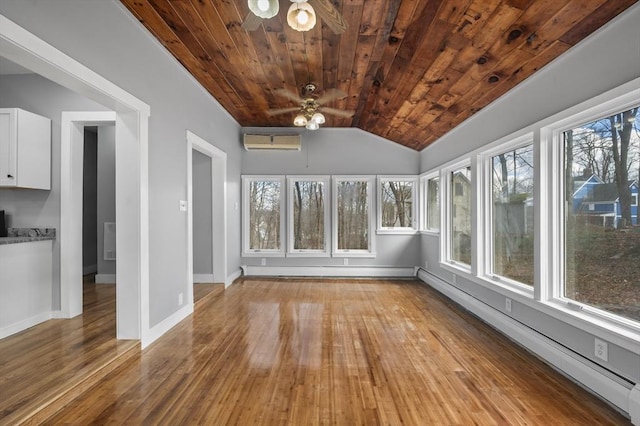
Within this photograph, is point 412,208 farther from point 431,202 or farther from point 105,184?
point 105,184

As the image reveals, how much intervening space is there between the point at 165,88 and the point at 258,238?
3571mm

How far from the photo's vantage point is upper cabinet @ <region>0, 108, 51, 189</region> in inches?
122

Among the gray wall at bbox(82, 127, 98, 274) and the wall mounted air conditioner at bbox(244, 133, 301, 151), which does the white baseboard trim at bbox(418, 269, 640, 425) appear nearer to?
the wall mounted air conditioner at bbox(244, 133, 301, 151)

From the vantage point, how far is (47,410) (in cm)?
193

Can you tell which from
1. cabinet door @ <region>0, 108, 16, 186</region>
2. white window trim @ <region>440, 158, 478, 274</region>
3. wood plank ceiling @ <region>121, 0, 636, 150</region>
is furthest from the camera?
white window trim @ <region>440, 158, 478, 274</region>

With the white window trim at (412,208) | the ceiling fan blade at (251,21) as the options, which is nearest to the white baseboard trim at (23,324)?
the ceiling fan blade at (251,21)

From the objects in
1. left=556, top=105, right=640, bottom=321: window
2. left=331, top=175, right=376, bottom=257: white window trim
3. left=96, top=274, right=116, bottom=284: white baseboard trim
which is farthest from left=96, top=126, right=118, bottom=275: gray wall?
left=556, top=105, right=640, bottom=321: window

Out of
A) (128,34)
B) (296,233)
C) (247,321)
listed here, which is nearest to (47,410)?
(247,321)

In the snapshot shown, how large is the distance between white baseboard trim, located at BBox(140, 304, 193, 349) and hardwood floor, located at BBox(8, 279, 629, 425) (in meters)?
0.08

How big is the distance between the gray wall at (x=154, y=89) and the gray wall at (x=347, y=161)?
1704 mm

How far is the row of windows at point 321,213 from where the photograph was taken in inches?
248

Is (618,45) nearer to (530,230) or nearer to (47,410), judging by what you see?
(530,230)

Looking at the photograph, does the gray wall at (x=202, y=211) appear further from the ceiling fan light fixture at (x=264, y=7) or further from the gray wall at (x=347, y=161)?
the ceiling fan light fixture at (x=264, y=7)

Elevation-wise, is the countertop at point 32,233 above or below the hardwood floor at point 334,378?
above
